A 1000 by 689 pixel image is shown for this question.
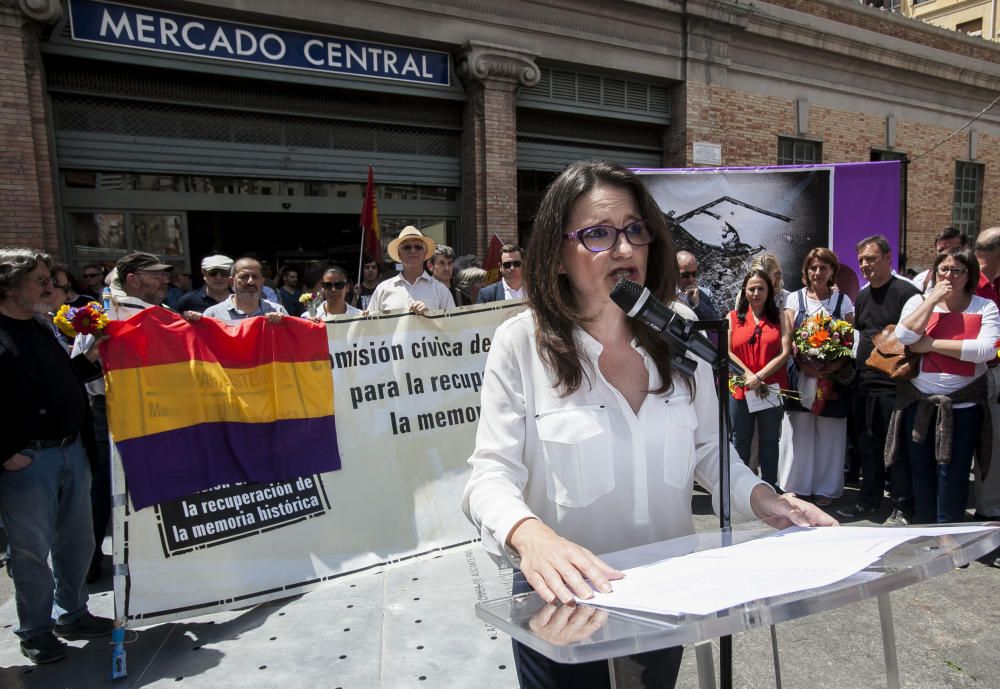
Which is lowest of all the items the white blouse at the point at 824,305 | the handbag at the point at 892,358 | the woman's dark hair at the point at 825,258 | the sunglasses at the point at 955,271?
the handbag at the point at 892,358

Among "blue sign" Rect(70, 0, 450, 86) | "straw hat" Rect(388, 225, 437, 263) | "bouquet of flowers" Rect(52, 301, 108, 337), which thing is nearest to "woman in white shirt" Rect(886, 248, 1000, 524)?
"straw hat" Rect(388, 225, 437, 263)

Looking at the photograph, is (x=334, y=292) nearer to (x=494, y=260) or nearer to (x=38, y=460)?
(x=38, y=460)

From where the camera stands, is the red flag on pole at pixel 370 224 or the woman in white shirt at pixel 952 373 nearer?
the woman in white shirt at pixel 952 373

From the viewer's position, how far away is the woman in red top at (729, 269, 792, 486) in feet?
18.2

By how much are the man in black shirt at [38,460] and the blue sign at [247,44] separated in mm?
7240

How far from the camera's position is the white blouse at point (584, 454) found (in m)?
1.63

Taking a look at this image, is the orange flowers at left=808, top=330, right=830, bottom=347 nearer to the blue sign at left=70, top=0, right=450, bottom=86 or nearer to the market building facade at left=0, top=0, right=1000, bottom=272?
the market building facade at left=0, top=0, right=1000, bottom=272

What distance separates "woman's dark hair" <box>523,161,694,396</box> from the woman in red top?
4.04 m

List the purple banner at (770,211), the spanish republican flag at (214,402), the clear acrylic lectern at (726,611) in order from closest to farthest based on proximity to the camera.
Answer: the clear acrylic lectern at (726,611)
the spanish republican flag at (214,402)
the purple banner at (770,211)

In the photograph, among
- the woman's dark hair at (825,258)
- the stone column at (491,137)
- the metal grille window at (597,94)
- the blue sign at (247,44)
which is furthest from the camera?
the metal grille window at (597,94)

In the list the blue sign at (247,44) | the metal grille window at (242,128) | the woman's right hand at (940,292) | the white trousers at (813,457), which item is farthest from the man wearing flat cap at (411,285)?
the blue sign at (247,44)

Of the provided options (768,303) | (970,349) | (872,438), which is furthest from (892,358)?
(768,303)

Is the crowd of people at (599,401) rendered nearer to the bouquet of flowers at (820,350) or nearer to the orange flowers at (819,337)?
the bouquet of flowers at (820,350)

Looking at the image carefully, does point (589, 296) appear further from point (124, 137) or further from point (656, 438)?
point (124, 137)
